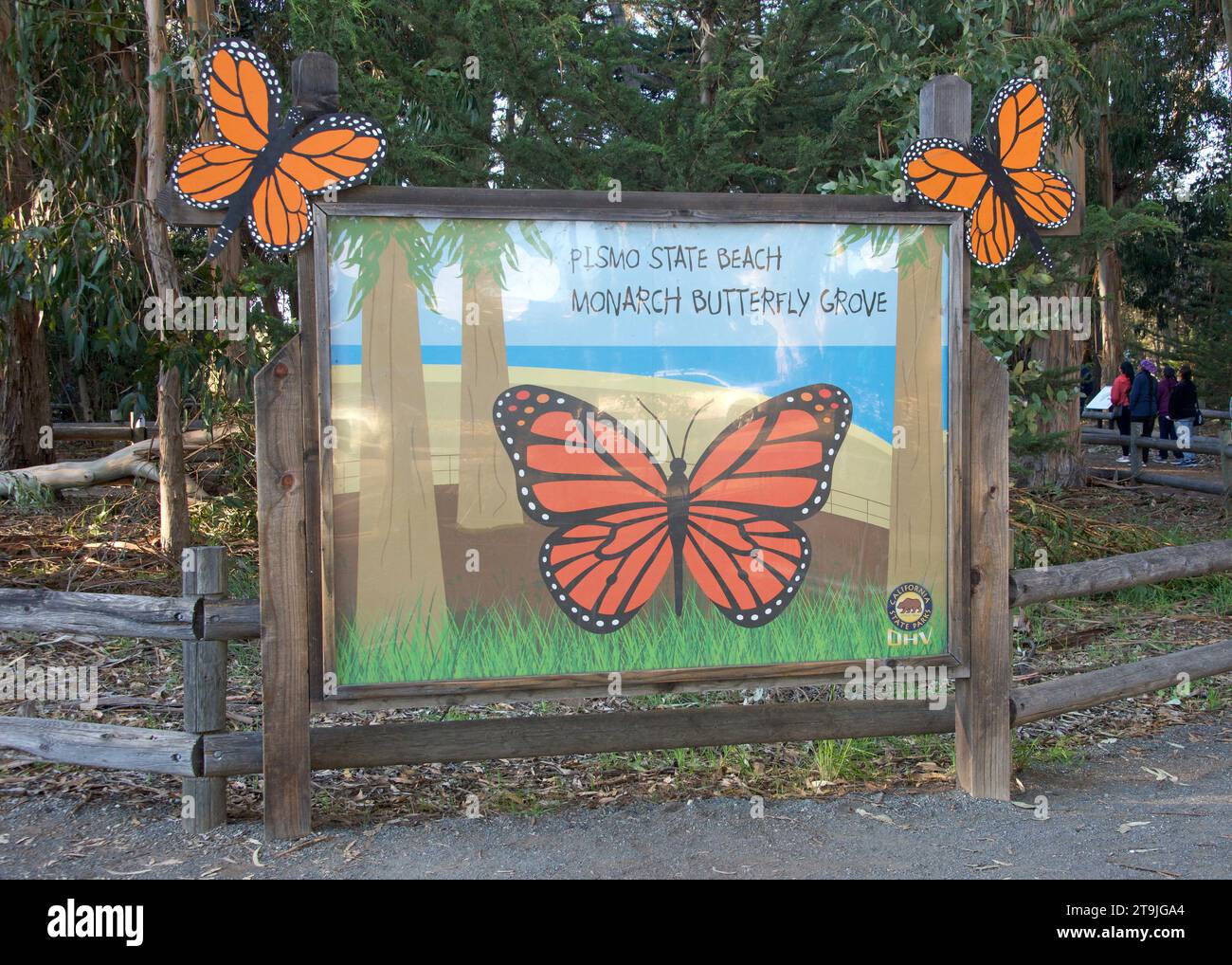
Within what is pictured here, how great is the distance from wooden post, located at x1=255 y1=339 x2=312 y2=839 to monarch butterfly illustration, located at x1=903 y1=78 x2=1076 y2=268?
258cm

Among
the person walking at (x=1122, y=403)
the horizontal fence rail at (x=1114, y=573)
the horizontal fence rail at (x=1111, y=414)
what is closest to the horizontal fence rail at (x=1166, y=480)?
the person walking at (x=1122, y=403)

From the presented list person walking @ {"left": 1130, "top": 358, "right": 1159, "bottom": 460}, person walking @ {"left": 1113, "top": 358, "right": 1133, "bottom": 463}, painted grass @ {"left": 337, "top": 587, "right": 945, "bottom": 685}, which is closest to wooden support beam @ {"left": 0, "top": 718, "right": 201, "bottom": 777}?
painted grass @ {"left": 337, "top": 587, "right": 945, "bottom": 685}

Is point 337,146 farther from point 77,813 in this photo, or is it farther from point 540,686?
point 77,813

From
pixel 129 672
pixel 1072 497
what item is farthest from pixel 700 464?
pixel 1072 497

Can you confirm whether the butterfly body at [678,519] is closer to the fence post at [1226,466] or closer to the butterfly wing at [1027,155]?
the butterfly wing at [1027,155]

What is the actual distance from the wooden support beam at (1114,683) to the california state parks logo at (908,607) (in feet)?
2.07

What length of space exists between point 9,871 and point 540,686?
2006 mm

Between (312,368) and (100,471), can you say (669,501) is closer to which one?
(312,368)

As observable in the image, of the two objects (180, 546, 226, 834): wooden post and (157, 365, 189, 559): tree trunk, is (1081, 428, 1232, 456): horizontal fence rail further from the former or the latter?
(180, 546, 226, 834): wooden post

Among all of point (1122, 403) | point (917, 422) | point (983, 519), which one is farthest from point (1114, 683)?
point (1122, 403)

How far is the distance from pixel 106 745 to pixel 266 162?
2356 millimetres

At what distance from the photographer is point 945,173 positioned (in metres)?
4.30

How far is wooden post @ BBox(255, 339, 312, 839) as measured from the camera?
3.90m

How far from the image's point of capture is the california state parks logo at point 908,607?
4.34 metres
